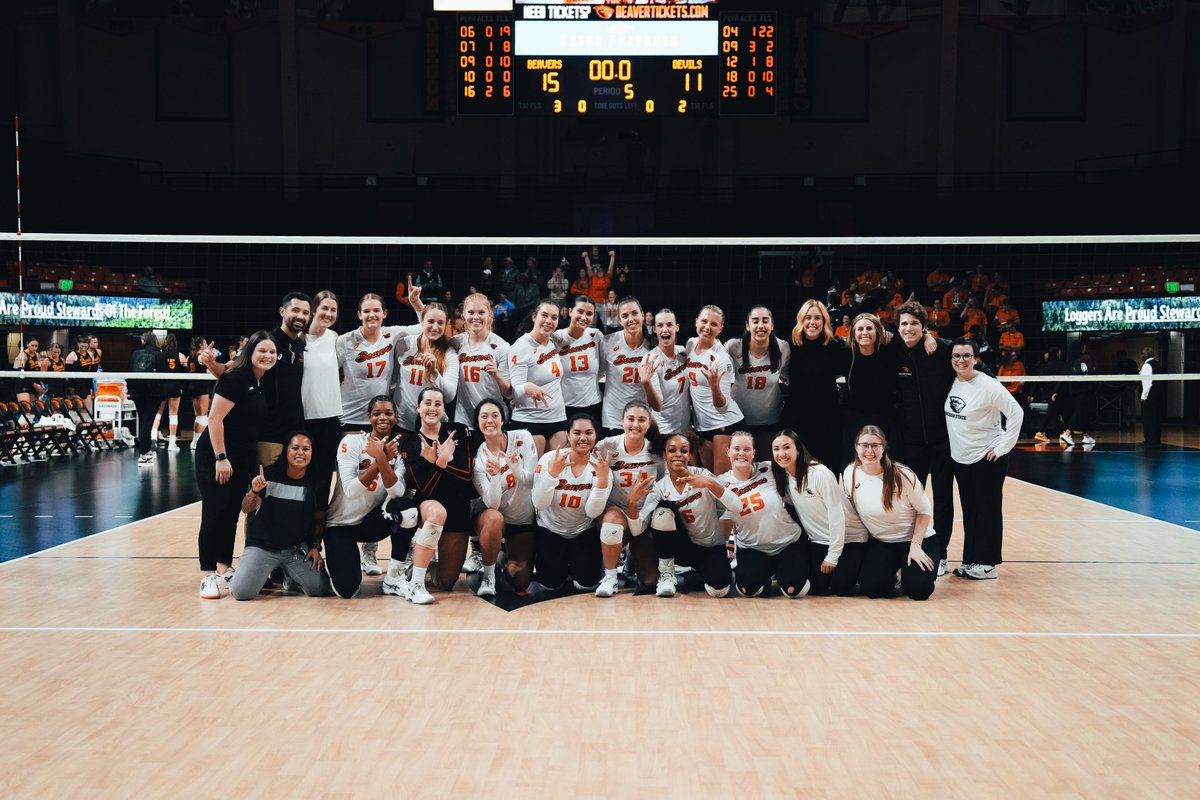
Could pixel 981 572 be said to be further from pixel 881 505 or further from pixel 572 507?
pixel 572 507

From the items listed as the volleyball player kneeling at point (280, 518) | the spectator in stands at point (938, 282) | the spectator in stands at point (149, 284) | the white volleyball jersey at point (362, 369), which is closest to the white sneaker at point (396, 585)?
the volleyball player kneeling at point (280, 518)

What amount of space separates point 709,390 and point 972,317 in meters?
11.2

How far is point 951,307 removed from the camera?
1739cm

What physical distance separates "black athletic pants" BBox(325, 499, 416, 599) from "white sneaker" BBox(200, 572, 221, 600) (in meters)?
0.64

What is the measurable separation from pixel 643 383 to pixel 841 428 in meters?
1.32

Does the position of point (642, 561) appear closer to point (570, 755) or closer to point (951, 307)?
point (570, 755)

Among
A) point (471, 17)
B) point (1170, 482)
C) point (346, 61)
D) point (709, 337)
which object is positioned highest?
point (346, 61)

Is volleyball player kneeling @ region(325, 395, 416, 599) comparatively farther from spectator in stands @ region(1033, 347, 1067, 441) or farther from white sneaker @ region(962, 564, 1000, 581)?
spectator in stands @ region(1033, 347, 1067, 441)

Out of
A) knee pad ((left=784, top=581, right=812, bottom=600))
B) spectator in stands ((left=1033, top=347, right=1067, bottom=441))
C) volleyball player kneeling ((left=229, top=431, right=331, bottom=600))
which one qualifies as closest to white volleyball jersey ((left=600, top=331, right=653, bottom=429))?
knee pad ((left=784, top=581, right=812, bottom=600))

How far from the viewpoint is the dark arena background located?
3.97 meters

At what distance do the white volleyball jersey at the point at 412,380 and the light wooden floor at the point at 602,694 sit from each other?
1.16 meters

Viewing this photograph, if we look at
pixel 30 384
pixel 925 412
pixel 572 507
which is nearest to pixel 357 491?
pixel 572 507

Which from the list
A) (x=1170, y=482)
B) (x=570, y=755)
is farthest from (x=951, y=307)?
(x=570, y=755)

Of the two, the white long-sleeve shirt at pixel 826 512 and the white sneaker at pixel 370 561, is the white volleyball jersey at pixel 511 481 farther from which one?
the white long-sleeve shirt at pixel 826 512
